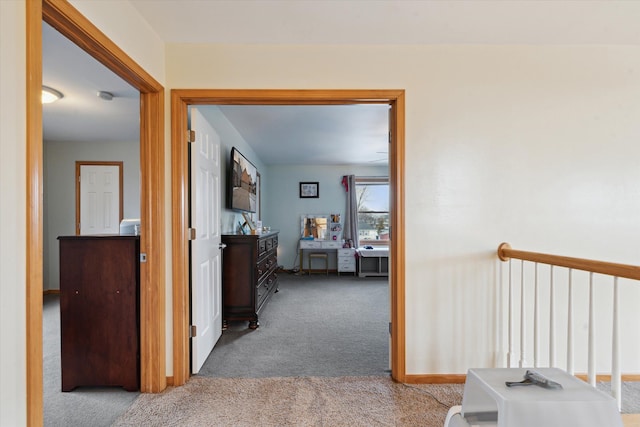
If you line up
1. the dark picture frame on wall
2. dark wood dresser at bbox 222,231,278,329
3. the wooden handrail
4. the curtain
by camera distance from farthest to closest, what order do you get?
the curtain
the dark picture frame on wall
dark wood dresser at bbox 222,231,278,329
the wooden handrail

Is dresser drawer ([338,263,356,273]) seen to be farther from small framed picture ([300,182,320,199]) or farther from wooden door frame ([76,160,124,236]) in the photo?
wooden door frame ([76,160,124,236])

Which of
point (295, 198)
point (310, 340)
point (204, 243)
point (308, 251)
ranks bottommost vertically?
point (310, 340)

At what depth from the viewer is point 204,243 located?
269 cm

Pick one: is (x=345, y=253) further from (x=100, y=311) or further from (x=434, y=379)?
(x=100, y=311)

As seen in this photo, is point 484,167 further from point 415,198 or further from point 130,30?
point 130,30

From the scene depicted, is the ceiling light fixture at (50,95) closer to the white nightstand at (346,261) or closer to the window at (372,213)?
the white nightstand at (346,261)

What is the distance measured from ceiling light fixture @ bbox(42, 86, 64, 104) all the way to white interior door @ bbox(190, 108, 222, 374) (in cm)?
169

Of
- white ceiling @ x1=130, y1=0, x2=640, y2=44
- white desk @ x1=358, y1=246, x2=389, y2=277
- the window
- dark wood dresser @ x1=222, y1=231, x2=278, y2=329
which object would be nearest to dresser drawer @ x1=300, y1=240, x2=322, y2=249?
white desk @ x1=358, y1=246, x2=389, y2=277

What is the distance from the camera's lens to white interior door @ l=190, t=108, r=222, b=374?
2.48 meters

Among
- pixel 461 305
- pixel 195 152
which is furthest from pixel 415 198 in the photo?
pixel 195 152

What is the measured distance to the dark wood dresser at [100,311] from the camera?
223 centimetres

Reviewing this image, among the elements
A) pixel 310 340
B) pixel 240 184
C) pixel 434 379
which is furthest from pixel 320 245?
pixel 434 379
